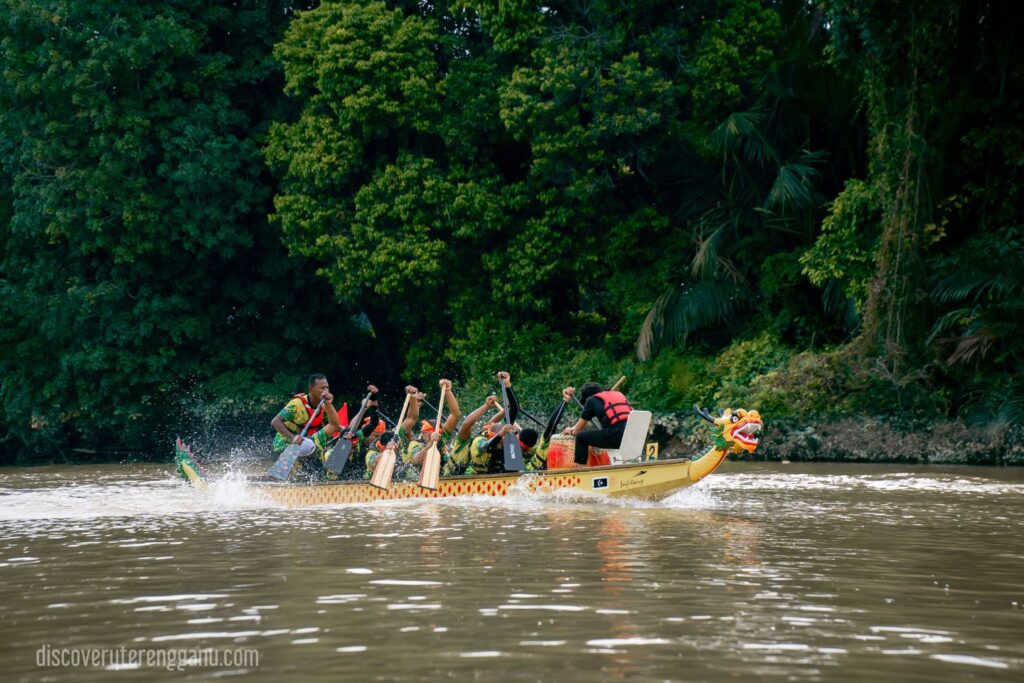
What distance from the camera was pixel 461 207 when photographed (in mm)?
30312

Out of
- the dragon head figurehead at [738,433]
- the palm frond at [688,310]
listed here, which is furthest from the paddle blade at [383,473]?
the palm frond at [688,310]

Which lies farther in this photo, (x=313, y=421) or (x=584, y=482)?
(x=313, y=421)

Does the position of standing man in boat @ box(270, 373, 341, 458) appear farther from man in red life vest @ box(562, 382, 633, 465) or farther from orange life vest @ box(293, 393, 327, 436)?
man in red life vest @ box(562, 382, 633, 465)

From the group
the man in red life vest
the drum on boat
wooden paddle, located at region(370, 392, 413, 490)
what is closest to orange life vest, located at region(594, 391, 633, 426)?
the man in red life vest

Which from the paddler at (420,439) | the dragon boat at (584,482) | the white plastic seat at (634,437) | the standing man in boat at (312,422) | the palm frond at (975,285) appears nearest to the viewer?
the dragon boat at (584,482)

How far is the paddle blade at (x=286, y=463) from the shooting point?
17.2 metres

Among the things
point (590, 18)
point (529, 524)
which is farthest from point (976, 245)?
point (529, 524)

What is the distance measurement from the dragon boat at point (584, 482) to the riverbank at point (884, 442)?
23.1 ft

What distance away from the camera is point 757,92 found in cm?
2894

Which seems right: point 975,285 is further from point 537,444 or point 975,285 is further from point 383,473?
point 383,473

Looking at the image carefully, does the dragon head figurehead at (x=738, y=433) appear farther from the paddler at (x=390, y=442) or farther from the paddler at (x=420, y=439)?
the paddler at (x=390, y=442)

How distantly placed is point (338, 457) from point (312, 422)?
0.83 m

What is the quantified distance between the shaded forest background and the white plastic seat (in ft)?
28.1

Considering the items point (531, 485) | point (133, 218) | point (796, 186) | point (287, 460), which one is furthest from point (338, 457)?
point (133, 218)
